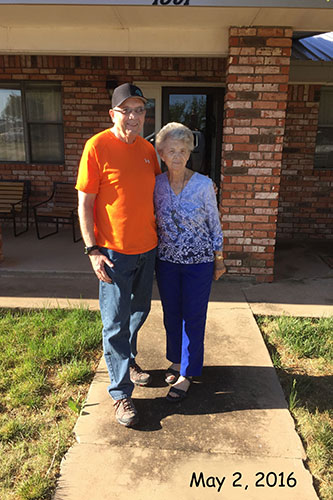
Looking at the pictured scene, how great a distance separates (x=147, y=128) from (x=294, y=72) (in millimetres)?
2375

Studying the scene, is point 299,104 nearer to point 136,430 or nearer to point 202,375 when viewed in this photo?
point 202,375

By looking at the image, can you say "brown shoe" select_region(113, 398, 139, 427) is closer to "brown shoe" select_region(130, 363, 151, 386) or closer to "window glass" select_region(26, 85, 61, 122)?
"brown shoe" select_region(130, 363, 151, 386)

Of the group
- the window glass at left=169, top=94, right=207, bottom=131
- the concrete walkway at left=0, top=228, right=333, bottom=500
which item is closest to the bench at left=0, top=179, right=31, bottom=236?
the window glass at left=169, top=94, right=207, bottom=131

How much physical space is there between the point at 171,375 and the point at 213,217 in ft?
3.76

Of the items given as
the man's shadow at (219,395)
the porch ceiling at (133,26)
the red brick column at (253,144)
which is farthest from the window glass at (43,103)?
the man's shadow at (219,395)

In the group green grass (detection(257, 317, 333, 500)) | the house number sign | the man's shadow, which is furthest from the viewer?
the house number sign

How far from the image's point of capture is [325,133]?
6703 mm

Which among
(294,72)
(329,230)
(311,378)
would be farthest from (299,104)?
(311,378)

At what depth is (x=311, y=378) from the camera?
116 inches

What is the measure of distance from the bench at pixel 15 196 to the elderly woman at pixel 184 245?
459 centimetres

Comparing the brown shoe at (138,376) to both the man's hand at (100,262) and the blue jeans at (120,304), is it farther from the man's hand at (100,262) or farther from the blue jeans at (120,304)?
the man's hand at (100,262)

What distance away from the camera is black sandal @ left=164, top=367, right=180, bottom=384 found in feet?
9.32

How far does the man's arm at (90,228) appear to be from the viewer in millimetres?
2297

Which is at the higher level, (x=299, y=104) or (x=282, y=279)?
(x=299, y=104)
